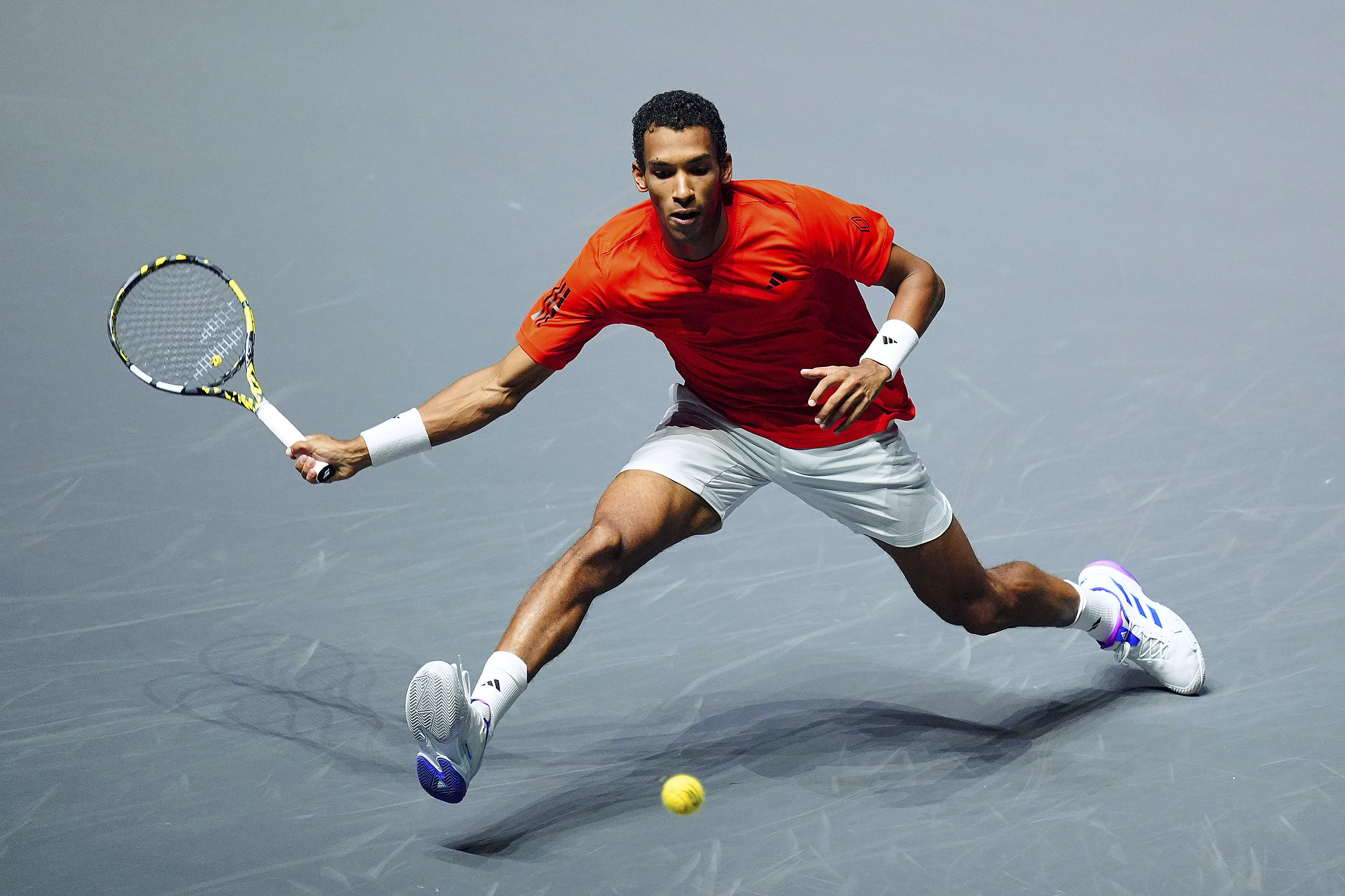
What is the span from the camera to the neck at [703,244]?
3.35 metres

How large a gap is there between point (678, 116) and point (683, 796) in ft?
5.36

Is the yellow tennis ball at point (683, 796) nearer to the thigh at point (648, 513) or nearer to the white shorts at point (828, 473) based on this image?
the thigh at point (648, 513)

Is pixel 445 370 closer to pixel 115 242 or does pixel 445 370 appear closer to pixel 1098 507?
pixel 115 242

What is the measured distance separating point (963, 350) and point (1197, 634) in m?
1.92

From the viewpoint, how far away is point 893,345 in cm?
335

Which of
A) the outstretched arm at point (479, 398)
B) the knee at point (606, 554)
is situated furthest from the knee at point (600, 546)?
the outstretched arm at point (479, 398)

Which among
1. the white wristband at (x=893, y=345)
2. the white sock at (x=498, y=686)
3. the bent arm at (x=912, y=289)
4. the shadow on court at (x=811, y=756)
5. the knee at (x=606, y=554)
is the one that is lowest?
the shadow on court at (x=811, y=756)

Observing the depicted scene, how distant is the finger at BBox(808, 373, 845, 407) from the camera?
3.07 meters

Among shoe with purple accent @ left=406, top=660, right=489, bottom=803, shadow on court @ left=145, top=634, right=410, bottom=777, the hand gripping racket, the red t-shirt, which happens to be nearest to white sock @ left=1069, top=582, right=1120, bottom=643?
the red t-shirt

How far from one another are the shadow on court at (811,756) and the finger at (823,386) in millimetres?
1055

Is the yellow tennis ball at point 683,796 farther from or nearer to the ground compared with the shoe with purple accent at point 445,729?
nearer to the ground

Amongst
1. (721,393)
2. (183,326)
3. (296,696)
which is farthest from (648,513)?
(183,326)

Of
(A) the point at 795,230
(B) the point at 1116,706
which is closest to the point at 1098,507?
(B) the point at 1116,706

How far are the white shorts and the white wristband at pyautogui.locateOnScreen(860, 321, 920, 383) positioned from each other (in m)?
0.30
